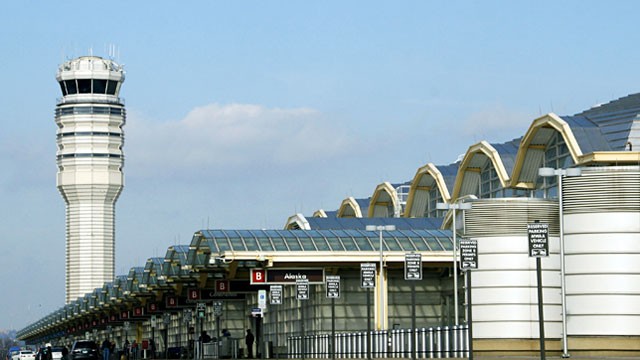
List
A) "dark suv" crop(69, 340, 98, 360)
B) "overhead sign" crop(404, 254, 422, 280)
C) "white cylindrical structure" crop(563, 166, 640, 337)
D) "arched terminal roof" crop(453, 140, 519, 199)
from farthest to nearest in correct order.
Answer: "dark suv" crop(69, 340, 98, 360)
"arched terminal roof" crop(453, 140, 519, 199)
"white cylindrical structure" crop(563, 166, 640, 337)
"overhead sign" crop(404, 254, 422, 280)

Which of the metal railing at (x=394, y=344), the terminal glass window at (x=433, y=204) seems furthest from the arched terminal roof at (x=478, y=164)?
the metal railing at (x=394, y=344)

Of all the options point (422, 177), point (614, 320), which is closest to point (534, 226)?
point (614, 320)

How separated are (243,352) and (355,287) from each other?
17.7 meters

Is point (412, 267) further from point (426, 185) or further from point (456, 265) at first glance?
point (426, 185)

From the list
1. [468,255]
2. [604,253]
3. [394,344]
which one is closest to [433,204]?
[394,344]

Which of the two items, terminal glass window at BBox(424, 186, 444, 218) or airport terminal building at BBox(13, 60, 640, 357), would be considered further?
terminal glass window at BBox(424, 186, 444, 218)

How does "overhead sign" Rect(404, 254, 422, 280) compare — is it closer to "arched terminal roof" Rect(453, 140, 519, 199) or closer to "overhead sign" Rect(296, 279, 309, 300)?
"overhead sign" Rect(296, 279, 309, 300)

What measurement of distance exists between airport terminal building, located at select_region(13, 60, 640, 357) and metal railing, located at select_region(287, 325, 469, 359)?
90 millimetres

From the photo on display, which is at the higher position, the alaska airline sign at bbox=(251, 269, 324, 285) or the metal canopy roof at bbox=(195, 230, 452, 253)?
the metal canopy roof at bbox=(195, 230, 452, 253)

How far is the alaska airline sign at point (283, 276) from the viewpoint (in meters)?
64.1

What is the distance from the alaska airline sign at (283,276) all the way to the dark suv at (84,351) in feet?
82.5

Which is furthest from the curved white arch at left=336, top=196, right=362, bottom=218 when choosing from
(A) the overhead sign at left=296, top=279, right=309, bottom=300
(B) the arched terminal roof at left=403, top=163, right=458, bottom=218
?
(A) the overhead sign at left=296, top=279, right=309, bottom=300

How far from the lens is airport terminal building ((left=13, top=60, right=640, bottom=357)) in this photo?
149 ft

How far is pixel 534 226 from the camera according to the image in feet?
108
